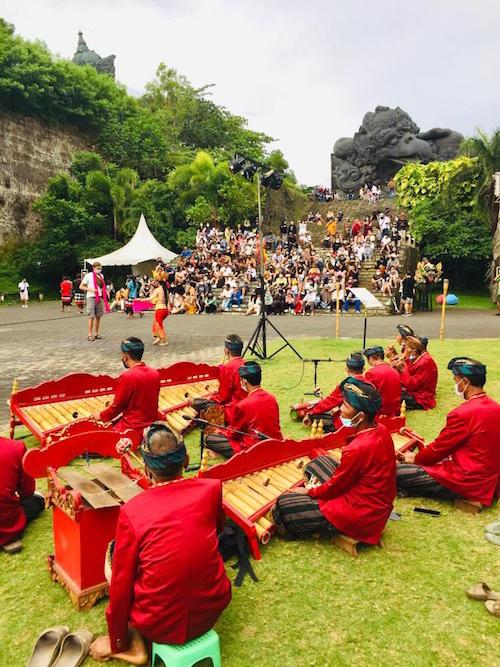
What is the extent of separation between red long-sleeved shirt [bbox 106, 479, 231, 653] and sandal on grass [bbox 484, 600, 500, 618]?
67.7 inches

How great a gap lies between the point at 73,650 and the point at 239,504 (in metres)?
1.58

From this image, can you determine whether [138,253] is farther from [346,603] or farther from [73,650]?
[73,650]

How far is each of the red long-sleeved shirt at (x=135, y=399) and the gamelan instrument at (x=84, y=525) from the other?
2045mm

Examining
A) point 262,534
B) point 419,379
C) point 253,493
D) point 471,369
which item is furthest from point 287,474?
point 419,379

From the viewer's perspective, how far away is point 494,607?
3154 mm

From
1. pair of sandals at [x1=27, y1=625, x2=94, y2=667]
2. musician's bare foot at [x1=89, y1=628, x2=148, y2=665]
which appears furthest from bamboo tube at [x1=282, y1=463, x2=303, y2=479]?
pair of sandals at [x1=27, y1=625, x2=94, y2=667]

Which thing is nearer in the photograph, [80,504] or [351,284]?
[80,504]

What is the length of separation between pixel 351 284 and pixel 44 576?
1985 cm

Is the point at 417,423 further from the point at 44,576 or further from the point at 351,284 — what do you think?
the point at 351,284

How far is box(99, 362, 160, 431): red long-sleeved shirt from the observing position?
558cm

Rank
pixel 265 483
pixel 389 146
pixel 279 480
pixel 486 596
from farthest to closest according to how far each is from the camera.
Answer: pixel 389 146, pixel 279 480, pixel 265 483, pixel 486 596

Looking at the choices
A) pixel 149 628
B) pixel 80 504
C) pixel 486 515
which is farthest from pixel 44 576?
pixel 486 515

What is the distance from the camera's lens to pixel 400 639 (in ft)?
9.85

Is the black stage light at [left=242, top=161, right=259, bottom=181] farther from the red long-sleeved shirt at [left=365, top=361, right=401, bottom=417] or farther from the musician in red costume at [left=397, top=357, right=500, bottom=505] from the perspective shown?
the musician in red costume at [left=397, top=357, right=500, bottom=505]
